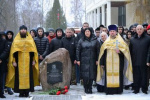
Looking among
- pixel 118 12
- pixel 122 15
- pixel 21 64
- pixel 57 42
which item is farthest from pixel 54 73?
pixel 118 12

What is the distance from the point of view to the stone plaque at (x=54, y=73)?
10.6 m

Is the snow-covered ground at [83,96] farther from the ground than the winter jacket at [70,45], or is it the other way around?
the winter jacket at [70,45]

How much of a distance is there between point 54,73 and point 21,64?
60.2 inches

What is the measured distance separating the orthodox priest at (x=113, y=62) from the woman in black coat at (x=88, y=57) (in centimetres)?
20

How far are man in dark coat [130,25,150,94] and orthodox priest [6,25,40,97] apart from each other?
3.38 metres

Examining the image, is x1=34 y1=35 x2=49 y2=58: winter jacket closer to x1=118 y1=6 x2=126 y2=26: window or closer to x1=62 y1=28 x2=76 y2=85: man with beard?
x1=62 y1=28 x2=76 y2=85: man with beard

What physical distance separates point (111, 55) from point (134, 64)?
2.80 feet

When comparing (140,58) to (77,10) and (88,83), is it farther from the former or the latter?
(77,10)

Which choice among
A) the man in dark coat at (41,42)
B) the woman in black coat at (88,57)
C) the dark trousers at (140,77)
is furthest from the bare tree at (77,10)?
the dark trousers at (140,77)

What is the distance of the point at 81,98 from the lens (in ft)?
30.6

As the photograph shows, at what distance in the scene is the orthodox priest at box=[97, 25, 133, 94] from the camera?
9.92m

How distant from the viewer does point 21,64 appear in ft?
31.2

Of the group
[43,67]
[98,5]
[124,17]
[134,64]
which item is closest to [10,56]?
[43,67]

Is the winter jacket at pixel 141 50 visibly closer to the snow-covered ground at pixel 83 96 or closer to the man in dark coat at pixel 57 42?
the snow-covered ground at pixel 83 96
